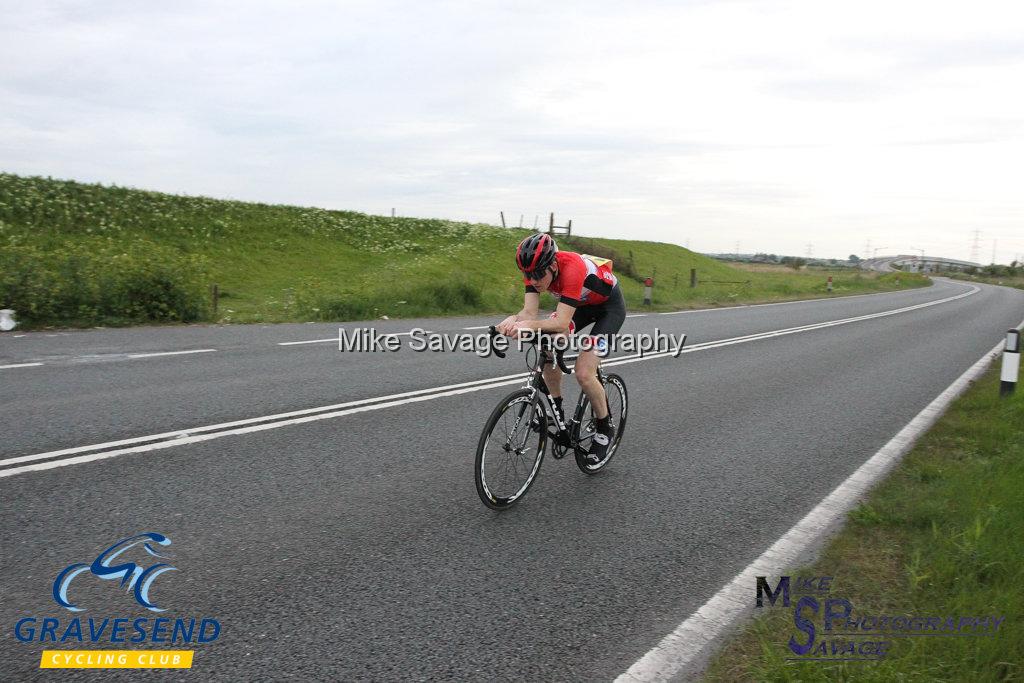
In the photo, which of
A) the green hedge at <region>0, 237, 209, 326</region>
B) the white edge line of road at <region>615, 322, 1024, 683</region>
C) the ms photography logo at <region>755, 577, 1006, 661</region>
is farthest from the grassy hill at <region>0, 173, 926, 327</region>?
the ms photography logo at <region>755, 577, 1006, 661</region>

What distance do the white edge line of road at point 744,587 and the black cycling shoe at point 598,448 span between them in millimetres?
1493

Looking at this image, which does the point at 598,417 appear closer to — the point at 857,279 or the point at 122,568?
the point at 122,568

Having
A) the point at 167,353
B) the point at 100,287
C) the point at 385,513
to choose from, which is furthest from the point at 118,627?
the point at 100,287

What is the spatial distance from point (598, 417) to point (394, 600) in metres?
2.53

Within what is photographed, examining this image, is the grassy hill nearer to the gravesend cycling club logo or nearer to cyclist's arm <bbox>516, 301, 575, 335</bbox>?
the gravesend cycling club logo

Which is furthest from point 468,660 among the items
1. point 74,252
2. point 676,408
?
point 74,252

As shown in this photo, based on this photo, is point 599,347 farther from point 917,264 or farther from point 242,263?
point 917,264

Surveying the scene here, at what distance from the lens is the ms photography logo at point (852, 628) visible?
300cm

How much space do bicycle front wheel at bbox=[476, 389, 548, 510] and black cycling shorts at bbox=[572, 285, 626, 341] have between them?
87 centimetres

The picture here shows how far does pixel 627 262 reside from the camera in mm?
40688

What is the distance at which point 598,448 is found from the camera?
5.48m

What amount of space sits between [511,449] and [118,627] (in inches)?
96.7

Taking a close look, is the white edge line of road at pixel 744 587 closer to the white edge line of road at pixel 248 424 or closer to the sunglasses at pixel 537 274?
the sunglasses at pixel 537 274

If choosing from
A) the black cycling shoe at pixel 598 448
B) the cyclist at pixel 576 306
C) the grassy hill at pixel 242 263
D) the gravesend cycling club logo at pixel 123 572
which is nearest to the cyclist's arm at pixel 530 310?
the cyclist at pixel 576 306
